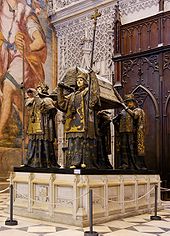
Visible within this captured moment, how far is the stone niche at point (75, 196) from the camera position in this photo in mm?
6438

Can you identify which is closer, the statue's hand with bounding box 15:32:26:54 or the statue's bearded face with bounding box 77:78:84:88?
the statue's bearded face with bounding box 77:78:84:88

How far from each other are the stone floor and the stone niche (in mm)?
204

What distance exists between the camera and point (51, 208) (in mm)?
6742

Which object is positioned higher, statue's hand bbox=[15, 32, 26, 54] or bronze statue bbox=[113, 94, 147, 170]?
statue's hand bbox=[15, 32, 26, 54]

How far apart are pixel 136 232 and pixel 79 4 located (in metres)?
10.7

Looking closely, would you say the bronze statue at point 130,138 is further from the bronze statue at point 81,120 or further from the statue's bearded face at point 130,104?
the bronze statue at point 81,120

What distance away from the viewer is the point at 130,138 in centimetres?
909

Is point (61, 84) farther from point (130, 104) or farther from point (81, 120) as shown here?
point (130, 104)

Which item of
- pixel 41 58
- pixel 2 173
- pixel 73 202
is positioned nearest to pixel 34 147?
pixel 73 202

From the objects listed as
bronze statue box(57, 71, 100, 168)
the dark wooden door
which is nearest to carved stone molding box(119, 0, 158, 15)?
the dark wooden door

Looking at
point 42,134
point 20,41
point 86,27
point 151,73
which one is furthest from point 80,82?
point 86,27

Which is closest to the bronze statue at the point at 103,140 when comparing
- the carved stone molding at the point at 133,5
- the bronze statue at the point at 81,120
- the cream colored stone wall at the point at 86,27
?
the bronze statue at the point at 81,120

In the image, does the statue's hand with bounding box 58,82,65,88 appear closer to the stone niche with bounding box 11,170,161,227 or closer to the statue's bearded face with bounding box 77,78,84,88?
the statue's bearded face with bounding box 77,78,84,88

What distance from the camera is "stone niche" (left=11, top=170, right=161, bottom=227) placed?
21.1 feet
